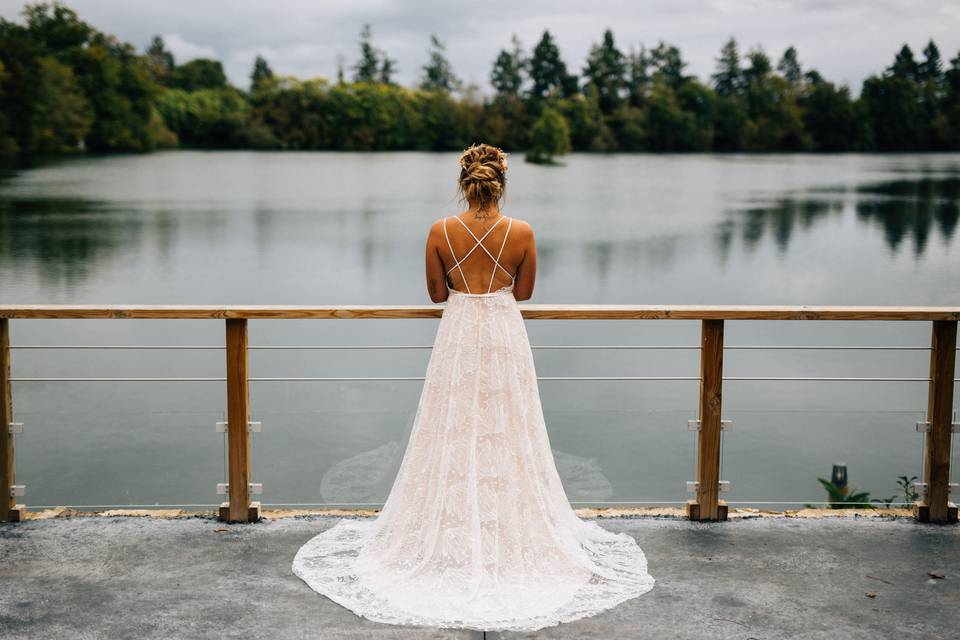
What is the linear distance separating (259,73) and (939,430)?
44.7 meters

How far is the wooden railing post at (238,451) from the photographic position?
155 inches

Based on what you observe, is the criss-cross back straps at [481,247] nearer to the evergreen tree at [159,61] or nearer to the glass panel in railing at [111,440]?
the glass panel in railing at [111,440]

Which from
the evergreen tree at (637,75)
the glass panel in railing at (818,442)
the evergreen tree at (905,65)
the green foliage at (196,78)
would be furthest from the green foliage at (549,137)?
the glass panel in railing at (818,442)

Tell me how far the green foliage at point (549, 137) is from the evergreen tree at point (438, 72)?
16.5 feet

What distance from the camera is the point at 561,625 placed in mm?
3016

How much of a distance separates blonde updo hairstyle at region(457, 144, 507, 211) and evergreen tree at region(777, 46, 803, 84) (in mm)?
46736

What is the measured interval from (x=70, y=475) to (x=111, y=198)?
4136 cm

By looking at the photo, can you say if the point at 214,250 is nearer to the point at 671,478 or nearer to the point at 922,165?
the point at 922,165

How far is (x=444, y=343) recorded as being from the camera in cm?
352

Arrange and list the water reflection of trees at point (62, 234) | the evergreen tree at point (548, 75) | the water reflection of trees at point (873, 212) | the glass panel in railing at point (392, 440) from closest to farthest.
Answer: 1. the glass panel in railing at point (392, 440)
2. the water reflection of trees at point (62, 234)
3. the water reflection of trees at point (873, 212)
4. the evergreen tree at point (548, 75)

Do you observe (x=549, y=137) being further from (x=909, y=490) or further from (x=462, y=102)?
(x=909, y=490)

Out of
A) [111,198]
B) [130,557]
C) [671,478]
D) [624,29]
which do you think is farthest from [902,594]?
[624,29]

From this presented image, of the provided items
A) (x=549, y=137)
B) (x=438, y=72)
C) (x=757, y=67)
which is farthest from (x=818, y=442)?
(x=757, y=67)

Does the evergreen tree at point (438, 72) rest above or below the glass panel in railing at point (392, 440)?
Result: above
